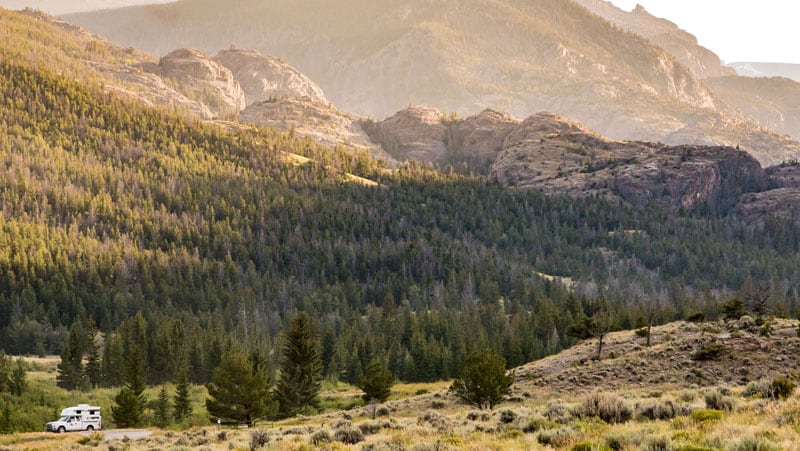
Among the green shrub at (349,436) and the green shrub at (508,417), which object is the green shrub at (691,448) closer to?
the green shrub at (508,417)

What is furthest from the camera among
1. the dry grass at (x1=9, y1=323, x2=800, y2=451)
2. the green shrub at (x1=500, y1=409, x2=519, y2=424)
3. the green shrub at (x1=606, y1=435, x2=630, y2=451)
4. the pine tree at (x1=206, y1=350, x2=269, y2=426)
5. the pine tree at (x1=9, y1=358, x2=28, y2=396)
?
the pine tree at (x1=9, y1=358, x2=28, y2=396)

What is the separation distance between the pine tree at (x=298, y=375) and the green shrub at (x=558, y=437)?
6779cm

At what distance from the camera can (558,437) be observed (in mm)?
24578

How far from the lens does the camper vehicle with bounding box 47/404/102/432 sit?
61.1 m

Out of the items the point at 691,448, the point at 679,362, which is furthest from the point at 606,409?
the point at 679,362

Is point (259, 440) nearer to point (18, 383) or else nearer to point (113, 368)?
point (18, 383)

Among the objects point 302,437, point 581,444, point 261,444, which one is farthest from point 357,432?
point 581,444

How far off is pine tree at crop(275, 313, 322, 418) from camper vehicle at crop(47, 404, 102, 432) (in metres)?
28.6

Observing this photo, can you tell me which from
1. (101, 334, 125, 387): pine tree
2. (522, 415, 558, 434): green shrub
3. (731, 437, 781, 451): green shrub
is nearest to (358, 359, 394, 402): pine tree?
(101, 334, 125, 387): pine tree

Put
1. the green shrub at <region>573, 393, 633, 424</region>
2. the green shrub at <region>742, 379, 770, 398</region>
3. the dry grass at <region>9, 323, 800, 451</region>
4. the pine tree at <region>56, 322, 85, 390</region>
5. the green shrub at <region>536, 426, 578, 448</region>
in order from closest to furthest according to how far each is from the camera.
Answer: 1. the dry grass at <region>9, 323, 800, 451</region>
2. the green shrub at <region>536, 426, 578, 448</region>
3. the green shrub at <region>573, 393, 633, 424</region>
4. the green shrub at <region>742, 379, 770, 398</region>
5. the pine tree at <region>56, 322, 85, 390</region>

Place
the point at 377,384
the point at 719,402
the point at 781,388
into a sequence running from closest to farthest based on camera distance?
the point at 719,402
the point at 781,388
the point at 377,384

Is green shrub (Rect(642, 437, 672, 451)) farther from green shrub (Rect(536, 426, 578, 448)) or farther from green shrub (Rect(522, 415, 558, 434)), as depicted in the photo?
green shrub (Rect(522, 415, 558, 434))

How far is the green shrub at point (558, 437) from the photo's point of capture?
23.9 m

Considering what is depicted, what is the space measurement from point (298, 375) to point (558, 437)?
226 ft
